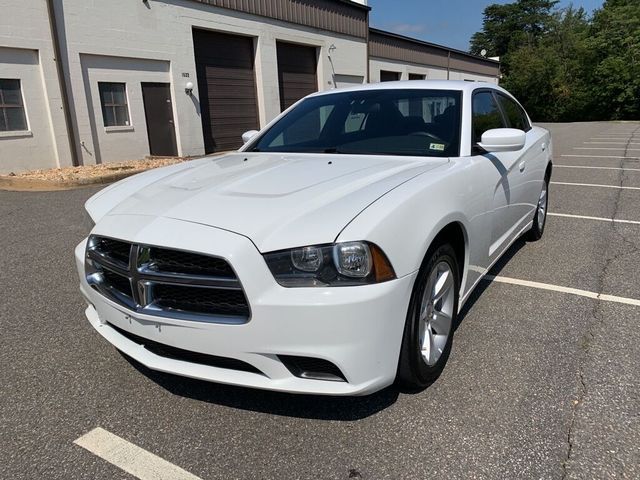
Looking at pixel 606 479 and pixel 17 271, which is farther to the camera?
pixel 17 271

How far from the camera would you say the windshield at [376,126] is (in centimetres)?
332

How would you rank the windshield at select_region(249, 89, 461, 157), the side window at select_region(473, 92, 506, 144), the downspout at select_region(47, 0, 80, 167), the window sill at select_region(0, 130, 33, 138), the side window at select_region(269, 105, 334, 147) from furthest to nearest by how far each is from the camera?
the downspout at select_region(47, 0, 80, 167) < the window sill at select_region(0, 130, 33, 138) < the side window at select_region(269, 105, 334, 147) < the side window at select_region(473, 92, 506, 144) < the windshield at select_region(249, 89, 461, 157)

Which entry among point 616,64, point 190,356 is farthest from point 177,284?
point 616,64

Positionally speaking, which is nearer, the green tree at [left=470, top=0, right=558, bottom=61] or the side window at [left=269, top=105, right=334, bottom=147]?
the side window at [left=269, top=105, right=334, bottom=147]

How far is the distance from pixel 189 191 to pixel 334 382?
4.21ft

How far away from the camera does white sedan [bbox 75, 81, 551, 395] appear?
2.08m

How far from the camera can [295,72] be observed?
62.0 ft

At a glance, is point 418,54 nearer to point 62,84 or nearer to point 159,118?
point 159,118

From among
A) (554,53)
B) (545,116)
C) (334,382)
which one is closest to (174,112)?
(334,382)

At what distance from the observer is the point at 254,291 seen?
2.06 m

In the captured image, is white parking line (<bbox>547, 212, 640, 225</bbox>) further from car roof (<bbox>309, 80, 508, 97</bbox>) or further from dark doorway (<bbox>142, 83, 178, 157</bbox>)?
dark doorway (<bbox>142, 83, 178, 157</bbox>)

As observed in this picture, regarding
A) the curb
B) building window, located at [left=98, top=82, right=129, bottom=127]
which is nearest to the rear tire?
the curb

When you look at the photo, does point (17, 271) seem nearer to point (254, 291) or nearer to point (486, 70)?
point (254, 291)

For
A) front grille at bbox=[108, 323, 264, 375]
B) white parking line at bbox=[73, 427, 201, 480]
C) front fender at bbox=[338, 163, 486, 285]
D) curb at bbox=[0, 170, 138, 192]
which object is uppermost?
front fender at bbox=[338, 163, 486, 285]
